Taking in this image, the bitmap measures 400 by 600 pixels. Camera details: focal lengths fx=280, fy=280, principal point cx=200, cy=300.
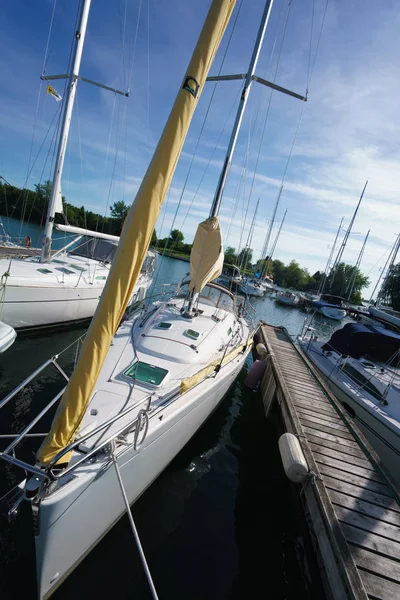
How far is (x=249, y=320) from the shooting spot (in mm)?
10227

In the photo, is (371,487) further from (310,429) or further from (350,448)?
(310,429)

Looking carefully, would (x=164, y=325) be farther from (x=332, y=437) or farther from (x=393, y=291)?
(x=393, y=291)

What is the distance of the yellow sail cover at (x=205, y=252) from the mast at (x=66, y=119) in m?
6.60

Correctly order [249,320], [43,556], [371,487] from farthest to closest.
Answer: [249,320] < [371,487] < [43,556]

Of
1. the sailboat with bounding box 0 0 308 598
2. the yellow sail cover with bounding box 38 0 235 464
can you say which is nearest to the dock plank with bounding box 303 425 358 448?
the sailboat with bounding box 0 0 308 598

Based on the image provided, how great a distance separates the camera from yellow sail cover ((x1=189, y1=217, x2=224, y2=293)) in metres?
6.40

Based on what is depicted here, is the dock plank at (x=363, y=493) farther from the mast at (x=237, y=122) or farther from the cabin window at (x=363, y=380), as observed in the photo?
the mast at (x=237, y=122)

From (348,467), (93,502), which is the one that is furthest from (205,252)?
(93,502)

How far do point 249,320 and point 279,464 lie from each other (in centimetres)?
511

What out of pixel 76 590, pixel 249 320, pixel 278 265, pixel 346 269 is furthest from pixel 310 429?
pixel 278 265

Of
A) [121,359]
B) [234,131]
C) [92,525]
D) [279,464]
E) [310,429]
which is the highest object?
[234,131]

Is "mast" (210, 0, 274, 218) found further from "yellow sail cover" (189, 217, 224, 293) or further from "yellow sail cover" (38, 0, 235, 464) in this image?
"yellow sail cover" (38, 0, 235, 464)

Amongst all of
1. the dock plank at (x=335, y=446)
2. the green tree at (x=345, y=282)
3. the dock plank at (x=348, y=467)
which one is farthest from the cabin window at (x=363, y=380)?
the green tree at (x=345, y=282)

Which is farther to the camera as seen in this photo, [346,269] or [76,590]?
[346,269]
